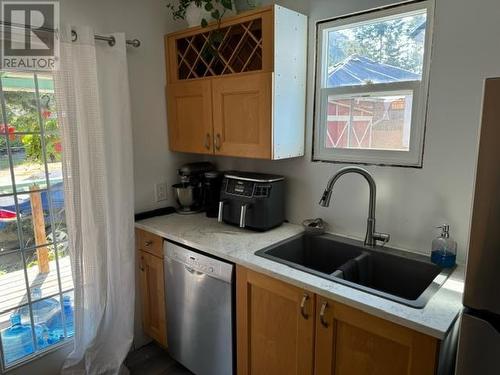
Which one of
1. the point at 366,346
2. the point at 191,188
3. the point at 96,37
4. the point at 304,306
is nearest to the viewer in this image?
the point at 366,346

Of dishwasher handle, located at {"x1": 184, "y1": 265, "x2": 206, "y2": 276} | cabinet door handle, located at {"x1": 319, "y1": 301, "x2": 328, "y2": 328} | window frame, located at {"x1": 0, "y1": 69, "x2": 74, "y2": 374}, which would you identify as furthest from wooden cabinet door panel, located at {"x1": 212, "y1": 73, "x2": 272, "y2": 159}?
window frame, located at {"x1": 0, "y1": 69, "x2": 74, "y2": 374}

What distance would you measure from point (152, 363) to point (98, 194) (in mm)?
1125

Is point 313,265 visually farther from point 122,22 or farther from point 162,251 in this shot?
point 122,22

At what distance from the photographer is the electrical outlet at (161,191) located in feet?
7.34

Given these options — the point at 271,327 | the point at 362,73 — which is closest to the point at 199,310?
the point at 271,327

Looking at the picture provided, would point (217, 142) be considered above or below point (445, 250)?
above

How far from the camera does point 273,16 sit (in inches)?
62.5

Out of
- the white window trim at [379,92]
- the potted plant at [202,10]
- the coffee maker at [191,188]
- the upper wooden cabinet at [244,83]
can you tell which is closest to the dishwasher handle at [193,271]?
the coffee maker at [191,188]

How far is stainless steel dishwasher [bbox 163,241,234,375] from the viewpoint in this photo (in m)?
1.62

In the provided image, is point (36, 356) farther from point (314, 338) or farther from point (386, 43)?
point (386, 43)

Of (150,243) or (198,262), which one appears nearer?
(198,262)

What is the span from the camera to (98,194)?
179 cm

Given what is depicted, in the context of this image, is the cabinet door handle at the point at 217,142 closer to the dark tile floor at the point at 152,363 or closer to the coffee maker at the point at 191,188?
the coffee maker at the point at 191,188

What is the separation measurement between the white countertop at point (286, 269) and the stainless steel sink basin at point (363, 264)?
49 mm
